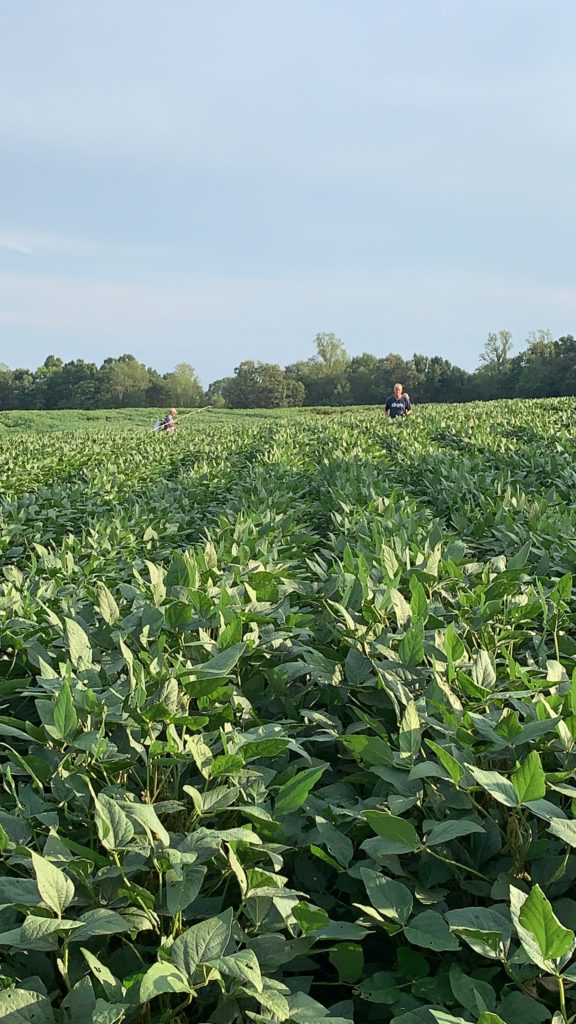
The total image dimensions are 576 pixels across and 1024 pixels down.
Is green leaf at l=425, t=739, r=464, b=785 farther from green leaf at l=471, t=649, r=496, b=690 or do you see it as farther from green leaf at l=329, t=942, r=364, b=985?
green leaf at l=471, t=649, r=496, b=690

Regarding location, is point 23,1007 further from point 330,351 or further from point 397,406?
point 330,351

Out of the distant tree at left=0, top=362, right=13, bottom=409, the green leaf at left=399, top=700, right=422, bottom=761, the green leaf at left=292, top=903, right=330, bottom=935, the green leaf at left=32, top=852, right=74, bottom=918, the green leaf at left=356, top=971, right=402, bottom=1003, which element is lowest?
the green leaf at left=356, top=971, right=402, bottom=1003

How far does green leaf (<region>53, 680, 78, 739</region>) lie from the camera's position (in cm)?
159

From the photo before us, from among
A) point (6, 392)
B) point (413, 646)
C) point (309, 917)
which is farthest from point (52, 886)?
point (6, 392)

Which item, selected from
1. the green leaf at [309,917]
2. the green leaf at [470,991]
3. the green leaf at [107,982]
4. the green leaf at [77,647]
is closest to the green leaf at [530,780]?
the green leaf at [470,991]

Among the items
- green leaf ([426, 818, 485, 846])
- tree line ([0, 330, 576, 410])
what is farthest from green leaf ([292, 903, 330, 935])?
tree line ([0, 330, 576, 410])

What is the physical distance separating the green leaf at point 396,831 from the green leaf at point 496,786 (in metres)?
0.16

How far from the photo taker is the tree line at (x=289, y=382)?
6650 cm

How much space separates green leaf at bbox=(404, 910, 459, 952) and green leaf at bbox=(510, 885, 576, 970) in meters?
0.19

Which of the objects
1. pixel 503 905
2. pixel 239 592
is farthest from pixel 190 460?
pixel 503 905

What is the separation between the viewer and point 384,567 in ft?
9.28

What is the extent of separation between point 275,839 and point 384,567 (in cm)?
144

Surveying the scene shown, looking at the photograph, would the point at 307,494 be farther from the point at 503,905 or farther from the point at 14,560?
the point at 503,905

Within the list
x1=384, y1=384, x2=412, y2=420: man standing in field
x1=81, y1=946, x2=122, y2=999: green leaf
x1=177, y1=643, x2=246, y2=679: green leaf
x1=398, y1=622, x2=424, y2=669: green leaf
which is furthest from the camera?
x1=384, y1=384, x2=412, y2=420: man standing in field
